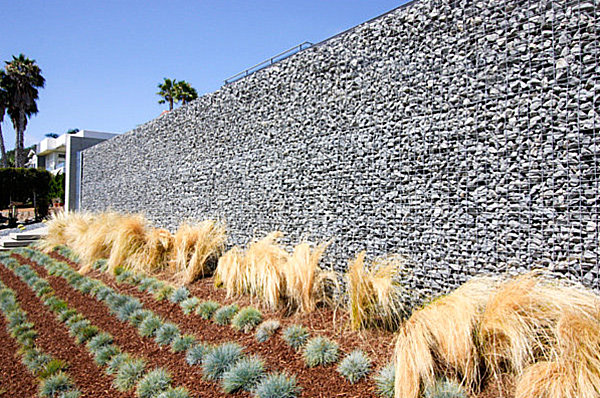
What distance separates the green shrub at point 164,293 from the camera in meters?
4.61

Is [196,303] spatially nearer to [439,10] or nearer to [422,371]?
[422,371]

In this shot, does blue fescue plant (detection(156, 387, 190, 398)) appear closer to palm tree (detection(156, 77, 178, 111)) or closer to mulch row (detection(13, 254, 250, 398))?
mulch row (detection(13, 254, 250, 398))

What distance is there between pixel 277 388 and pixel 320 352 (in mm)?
516

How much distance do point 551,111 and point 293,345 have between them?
8.42ft

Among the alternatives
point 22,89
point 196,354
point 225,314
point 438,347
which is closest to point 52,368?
point 196,354

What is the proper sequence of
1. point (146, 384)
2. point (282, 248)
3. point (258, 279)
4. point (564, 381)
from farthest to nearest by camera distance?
1. point (282, 248)
2. point (258, 279)
3. point (146, 384)
4. point (564, 381)

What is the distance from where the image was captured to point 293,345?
311cm

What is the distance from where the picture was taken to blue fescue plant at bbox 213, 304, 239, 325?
3.73m

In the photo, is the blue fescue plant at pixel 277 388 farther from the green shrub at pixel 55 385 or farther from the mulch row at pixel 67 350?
the green shrub at pixel 55 385

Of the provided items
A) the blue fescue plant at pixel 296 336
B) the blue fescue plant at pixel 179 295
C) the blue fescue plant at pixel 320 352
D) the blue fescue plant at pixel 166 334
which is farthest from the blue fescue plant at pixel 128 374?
the blue fescue plant at pixel 179 295

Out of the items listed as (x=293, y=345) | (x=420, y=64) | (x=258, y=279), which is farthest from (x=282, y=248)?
(x=420, y=64)

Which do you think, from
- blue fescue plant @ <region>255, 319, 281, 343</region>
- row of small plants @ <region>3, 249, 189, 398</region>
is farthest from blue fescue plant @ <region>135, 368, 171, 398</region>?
blue fescue plant @ <region>255, 319, 281, 343</region>

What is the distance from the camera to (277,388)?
2443mm

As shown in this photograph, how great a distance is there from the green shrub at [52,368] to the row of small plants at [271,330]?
1176mm
